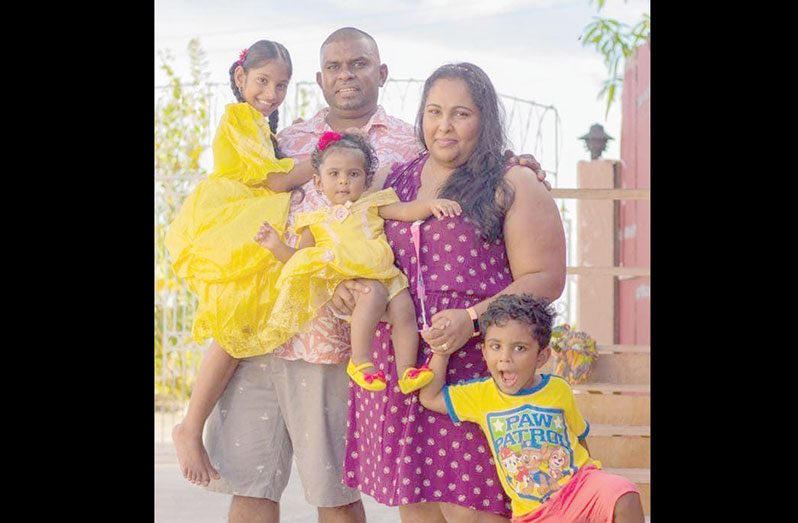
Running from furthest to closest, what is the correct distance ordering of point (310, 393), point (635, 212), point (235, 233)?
point (635, 212)
point (310, 393)
point (235, 233)

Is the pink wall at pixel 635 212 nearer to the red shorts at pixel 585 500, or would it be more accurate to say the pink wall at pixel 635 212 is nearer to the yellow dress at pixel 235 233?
the yellow dress at pixel 235 233

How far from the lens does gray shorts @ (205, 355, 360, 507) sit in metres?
3.35

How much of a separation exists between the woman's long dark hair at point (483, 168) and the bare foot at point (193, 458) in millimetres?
1084

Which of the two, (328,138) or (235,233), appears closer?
(328,138)

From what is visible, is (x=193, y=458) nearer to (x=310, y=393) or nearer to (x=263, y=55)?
(x=310, y=393)

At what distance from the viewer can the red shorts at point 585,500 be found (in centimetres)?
286

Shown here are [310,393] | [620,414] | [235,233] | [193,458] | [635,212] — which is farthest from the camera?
[635,212]

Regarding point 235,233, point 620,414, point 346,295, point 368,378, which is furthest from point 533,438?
point 620,414

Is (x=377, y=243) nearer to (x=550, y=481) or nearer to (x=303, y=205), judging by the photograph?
(x=303, y=205)

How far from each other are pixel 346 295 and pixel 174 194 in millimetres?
3249

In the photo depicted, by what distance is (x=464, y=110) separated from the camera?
9.86 ft

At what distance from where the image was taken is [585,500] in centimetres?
289
